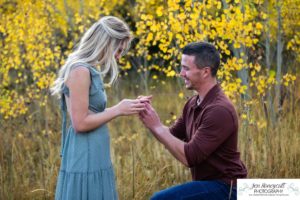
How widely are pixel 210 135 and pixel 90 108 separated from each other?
711 mm

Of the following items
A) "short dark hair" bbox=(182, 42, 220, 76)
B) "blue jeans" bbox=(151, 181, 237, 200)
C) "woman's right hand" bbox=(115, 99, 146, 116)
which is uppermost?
"short dark hair" bbox=(182, 42, 220, 76)

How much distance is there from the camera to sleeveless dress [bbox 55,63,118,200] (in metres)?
3.48

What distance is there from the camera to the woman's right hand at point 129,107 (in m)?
3.43

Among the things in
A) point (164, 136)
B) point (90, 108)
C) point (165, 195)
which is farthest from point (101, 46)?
point (165, 195)

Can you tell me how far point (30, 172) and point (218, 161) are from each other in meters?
2.89

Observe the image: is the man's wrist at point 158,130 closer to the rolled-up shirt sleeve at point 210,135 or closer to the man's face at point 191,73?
the rolled-up shirt sleeve at point 210,135

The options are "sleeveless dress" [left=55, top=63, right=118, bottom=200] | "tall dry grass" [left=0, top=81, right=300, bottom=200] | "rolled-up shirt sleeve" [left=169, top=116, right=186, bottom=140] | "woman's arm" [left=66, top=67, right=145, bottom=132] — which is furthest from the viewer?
"tall dry grass" [left=0, top=81, right=300, bottom=200]

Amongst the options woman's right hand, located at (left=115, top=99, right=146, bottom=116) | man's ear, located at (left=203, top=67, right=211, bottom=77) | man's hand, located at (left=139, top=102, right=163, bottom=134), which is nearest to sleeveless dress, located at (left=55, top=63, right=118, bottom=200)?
woman's right hand, located at (left=115, top=99, right=146, bottom=116)

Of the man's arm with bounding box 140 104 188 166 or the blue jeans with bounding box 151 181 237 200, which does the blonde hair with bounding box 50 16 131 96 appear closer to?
the man's arm with bounding box 140 104 188 166

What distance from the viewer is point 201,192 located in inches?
134

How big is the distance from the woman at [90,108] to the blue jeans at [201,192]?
41 centimetres

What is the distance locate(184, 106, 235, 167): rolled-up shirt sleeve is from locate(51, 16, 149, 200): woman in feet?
1.26

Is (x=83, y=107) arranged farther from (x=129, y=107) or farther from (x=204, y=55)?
(x=204, y=55)

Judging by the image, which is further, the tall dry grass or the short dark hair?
the tall dry grass
